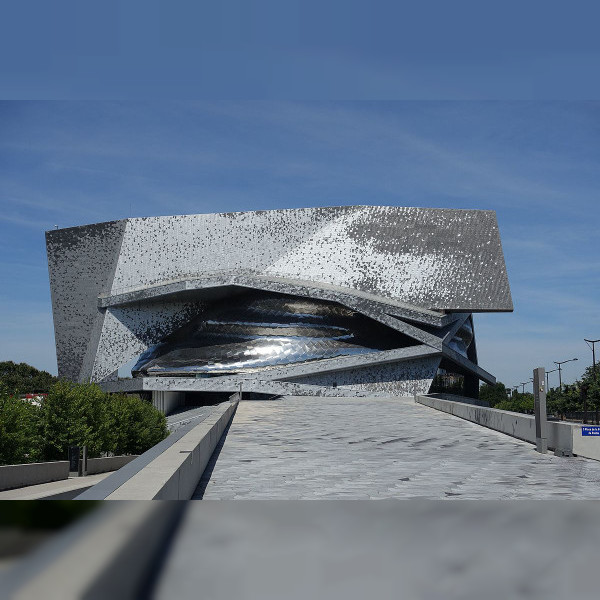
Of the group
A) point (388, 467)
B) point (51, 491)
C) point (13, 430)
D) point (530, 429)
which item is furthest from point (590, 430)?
point (13, 430)

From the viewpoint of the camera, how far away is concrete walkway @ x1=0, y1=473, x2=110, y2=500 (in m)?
17.9

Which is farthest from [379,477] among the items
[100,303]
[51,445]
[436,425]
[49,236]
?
[49,236]

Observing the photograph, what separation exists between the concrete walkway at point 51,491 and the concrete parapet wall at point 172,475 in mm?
9308

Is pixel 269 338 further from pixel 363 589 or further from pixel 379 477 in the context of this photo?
pixel 363 589

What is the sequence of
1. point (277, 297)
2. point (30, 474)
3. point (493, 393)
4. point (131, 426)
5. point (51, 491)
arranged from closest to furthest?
point (51, 491)
point (30, 474)
point (131, 426)
point (277, 297)
point (493, 393)

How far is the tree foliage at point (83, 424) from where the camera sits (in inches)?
1092

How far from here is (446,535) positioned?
9.82 ft

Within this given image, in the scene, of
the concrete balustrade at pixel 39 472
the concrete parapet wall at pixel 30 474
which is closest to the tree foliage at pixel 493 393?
the concrete balustrade at pixel 39 472

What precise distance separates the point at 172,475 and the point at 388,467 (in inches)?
204

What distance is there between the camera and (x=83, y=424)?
28.1 m

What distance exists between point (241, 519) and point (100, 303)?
140 feet

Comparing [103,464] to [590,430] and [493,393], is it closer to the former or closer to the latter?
[590,430]

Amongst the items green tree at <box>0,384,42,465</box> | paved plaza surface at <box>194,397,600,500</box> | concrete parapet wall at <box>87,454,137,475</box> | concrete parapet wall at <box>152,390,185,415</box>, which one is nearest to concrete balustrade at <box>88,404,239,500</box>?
paved plaza surface at <box>194,397,600,500</box>

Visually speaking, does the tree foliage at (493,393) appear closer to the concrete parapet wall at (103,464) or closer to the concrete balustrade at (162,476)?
the concrete parapet wall at (103,464)
